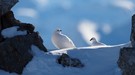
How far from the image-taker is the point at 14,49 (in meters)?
20.4

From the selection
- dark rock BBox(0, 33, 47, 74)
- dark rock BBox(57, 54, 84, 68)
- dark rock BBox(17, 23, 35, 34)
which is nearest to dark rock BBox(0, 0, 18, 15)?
dark rock BBox(17, 23, 35, 34)

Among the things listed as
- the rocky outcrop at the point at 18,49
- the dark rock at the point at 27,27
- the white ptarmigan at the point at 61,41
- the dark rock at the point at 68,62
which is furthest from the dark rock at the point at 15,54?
the white ptarmigan at the point at 61,41

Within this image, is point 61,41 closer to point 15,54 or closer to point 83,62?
point 83,62

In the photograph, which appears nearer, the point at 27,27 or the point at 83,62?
the point at 83,62

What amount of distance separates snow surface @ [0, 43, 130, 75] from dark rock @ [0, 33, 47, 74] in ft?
0.88

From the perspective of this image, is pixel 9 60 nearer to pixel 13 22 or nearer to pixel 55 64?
pixel 55 64

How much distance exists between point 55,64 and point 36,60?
896 millimetres

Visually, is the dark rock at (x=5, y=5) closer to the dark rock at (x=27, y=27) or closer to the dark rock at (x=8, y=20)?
the dark rock at (x=8, y=20)

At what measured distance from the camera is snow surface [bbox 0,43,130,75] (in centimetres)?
1989

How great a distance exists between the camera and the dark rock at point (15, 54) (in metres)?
19.9

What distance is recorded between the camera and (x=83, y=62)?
833 inches

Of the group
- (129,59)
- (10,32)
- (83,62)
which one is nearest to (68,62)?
(83,62)

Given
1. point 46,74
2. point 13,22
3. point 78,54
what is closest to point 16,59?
point 46,74

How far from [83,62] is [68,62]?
2.55ft
